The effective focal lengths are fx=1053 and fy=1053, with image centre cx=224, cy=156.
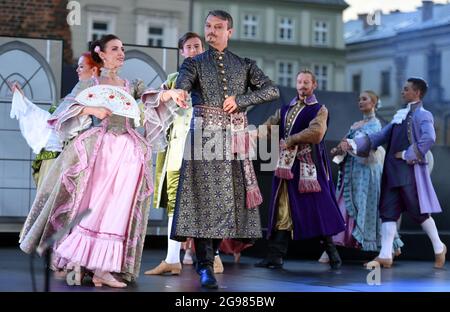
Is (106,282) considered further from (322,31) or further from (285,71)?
(285,71)

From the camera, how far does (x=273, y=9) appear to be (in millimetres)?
17781

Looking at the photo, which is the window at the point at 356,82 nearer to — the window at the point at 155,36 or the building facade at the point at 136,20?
the building facade at the point at 136,20

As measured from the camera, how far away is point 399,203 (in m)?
8.18

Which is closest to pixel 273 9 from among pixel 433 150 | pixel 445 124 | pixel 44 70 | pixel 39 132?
pixel 445 124

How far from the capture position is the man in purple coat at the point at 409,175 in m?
8.06

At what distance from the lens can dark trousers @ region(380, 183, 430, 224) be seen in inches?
319

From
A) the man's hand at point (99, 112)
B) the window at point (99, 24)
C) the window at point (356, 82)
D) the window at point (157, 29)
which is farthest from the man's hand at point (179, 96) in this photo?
the window at point (356, 82)

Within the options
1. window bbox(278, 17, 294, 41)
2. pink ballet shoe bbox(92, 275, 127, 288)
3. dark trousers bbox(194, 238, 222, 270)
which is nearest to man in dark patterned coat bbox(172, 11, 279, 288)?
dark trousers bbox(194, 238, 222, 270)

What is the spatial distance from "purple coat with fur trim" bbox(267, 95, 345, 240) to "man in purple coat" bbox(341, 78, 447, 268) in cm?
57

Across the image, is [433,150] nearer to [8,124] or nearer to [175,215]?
[8,124]

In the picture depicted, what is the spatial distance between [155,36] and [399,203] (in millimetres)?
7542

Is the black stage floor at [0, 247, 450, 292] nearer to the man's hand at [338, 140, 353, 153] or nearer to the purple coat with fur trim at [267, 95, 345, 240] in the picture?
the purple coat with fur trim at [267, 95, 345, 240]

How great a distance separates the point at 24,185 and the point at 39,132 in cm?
141

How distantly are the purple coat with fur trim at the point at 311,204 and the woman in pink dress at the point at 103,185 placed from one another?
163 cm
